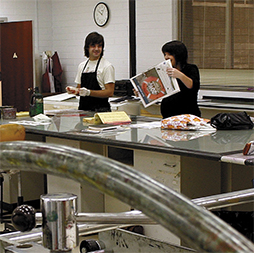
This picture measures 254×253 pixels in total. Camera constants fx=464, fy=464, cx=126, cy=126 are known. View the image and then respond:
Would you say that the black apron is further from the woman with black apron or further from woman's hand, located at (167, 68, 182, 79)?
woman's hand, located at (167, 68, 182, 79)

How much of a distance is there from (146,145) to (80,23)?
5880 millimetres

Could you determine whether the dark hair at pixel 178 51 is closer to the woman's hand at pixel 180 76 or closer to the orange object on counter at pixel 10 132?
the woman's hand at pixel 180 76

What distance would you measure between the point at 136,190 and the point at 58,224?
18 cm

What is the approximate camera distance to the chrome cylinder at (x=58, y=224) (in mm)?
434

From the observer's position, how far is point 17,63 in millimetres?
8719

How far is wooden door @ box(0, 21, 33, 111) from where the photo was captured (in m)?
8.48

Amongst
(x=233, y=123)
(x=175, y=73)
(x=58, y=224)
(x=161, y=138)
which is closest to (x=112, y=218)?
(x=58, y=224)

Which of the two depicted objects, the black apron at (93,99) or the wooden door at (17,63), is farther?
the wooden door at (17,63)

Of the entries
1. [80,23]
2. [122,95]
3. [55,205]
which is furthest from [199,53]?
[55,205]

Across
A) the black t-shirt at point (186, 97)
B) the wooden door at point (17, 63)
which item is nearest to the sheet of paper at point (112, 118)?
the black t-shirt at point (186, 97)

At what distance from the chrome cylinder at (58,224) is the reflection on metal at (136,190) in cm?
12

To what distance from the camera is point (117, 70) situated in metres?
7.93

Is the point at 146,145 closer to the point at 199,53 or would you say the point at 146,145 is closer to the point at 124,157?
the point at 124,157

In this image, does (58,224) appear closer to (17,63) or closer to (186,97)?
(186,97)
